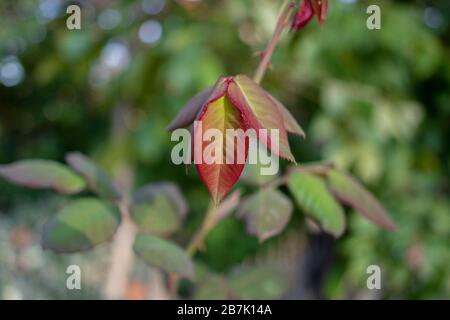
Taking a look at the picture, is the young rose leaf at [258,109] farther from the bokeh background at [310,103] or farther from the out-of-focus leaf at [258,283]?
the bokeh background at [310,103]

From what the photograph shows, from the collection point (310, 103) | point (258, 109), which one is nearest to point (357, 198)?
point (258, 109)

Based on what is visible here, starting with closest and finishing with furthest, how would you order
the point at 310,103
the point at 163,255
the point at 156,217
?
the point at 163,255, the point at 156,217, the point at 310,103

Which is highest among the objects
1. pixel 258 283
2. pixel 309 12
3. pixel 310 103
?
pixel 309 12

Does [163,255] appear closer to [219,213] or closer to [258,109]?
[219,213]

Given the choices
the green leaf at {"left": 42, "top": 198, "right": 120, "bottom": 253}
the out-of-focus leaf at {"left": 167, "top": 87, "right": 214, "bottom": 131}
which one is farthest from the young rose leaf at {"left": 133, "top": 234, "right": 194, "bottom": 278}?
the out-of-focus leaf at {"left": 167, "top": 87, "right": 214, "bottom": 131}

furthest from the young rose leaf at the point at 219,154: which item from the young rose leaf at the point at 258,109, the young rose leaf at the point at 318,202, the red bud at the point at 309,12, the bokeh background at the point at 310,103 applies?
the bokeh background at the point at 310,103

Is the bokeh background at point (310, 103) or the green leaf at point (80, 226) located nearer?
the green leaf at point (80, 226)

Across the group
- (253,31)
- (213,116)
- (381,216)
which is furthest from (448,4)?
(213,116)
